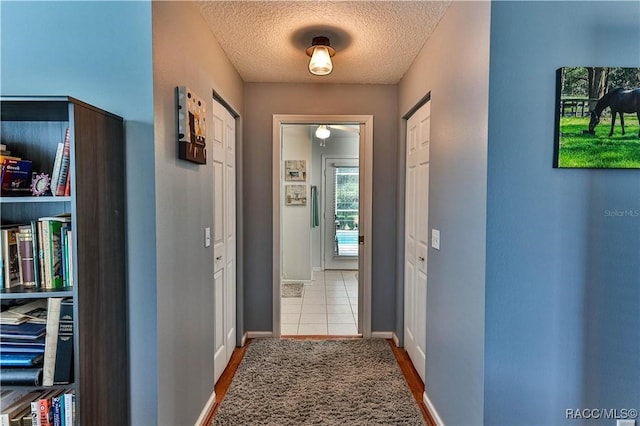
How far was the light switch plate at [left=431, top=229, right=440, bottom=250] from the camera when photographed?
198cm

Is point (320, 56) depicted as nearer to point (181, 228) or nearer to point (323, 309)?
point (181, 228)

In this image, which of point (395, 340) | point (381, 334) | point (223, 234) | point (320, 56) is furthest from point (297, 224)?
point (320, 56)

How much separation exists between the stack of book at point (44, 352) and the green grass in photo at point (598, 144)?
2.02 meters

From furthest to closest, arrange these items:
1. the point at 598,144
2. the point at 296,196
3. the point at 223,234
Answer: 1. the point at 296,196
2. the point at 223,234
3. the point at 598,144

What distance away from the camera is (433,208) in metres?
2.08

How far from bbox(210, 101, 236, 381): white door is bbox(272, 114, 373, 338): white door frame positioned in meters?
0.40

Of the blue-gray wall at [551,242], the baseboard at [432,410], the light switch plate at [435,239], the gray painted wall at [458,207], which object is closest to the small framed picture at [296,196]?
the gray painted wall at [458,207]

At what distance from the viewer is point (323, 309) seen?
4012mm

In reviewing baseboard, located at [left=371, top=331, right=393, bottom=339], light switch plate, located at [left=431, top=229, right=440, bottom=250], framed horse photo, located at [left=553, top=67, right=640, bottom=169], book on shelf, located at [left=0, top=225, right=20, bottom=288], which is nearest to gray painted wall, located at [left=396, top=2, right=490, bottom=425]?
light switch plate, located at [left=431, top=229, right=440, bottom=250]

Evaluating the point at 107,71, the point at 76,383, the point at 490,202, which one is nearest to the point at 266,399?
the point at 76,383

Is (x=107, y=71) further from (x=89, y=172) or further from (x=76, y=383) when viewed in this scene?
(x=76, y=383)

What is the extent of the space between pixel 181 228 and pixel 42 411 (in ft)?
2.83

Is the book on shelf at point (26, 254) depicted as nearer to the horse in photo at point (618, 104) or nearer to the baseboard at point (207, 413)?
the baseboard at point (207, 413)

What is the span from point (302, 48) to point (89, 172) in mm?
1669
